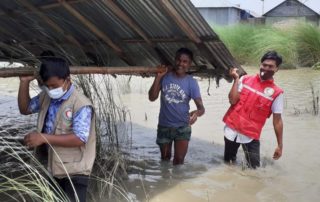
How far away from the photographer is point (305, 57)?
59.8ft

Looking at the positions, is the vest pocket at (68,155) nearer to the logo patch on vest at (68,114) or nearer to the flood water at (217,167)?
the logo patch on vest at (68,114)

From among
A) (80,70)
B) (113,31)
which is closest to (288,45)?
(113,31)

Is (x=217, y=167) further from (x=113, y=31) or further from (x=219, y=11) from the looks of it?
(x=219, y=11)

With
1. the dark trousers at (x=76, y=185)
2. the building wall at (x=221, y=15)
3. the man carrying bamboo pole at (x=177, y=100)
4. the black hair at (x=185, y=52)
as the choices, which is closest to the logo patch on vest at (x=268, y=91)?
the man carrying bamboo pole at (x=177, y=100)

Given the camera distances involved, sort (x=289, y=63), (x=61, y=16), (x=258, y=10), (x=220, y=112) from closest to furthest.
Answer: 1. (x=61, y=16)
2. (x=220, y=112)
3. (x=289, y=63)
4. (x=258, y=10)

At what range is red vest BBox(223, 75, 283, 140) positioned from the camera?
17.6 ft

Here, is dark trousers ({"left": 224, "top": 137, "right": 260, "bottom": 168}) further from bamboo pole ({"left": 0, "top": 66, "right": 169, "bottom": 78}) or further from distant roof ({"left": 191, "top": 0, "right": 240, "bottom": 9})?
distant roof ({"left": 191, "top": 0, "right": 240, "bottom": 9})

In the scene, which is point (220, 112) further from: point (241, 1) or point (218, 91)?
point (241, 1)

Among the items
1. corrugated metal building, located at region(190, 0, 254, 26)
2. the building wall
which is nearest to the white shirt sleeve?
corrugated metal building, located at region(190, 0, 254, 26)

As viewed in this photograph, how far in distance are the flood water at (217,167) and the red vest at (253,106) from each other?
1.73 ft

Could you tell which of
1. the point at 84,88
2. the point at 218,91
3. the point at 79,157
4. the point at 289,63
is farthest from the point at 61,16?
the point at 289,63

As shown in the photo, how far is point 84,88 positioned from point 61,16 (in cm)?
133

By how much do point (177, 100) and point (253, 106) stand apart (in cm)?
90

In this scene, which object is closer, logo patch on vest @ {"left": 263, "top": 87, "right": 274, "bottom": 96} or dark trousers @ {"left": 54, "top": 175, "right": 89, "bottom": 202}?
dark trousers @ {"left": 54, "top": 175, "right": 89, "bottom": 202}
